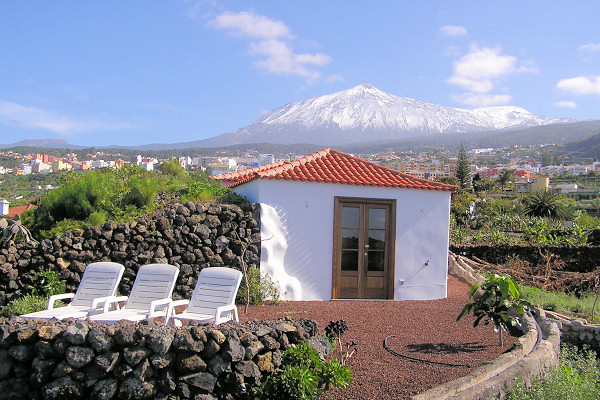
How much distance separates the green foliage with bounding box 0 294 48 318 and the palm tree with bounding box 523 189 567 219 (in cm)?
3223

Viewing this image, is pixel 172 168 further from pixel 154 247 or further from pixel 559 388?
pixel 559 388

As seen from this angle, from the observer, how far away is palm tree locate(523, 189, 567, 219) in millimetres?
33541

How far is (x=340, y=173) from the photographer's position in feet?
37.4

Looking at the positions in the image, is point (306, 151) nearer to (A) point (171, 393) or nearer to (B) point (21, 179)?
(B) point (21, 179)

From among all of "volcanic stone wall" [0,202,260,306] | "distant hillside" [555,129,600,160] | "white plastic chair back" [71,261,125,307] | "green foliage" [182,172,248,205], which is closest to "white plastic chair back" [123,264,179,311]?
"white plastic chair back" [71,261,125,307]

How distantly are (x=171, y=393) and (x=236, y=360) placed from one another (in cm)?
69

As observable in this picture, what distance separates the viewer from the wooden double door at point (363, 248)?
35.7 ft

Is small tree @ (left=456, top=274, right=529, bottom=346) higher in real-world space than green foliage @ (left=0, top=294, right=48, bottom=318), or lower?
higher

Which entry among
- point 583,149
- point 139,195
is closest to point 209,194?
point 139,195

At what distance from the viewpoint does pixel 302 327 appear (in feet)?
19.6

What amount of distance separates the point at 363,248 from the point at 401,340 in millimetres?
3936

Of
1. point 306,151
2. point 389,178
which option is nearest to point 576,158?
point 306,151

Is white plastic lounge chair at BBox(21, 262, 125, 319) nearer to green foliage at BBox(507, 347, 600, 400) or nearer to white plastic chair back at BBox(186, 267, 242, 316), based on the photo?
white plastic chair back at BBox(186, 267, 242, 316)

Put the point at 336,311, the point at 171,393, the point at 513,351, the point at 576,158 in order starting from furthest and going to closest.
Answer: the point at 576,158 < the point at 336,311 < the point at 513,351 < the point at 171,393
